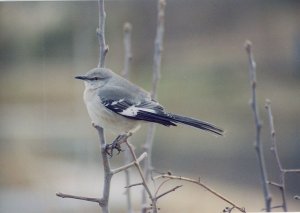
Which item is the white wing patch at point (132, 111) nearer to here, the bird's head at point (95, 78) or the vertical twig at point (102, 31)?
the bird's head at point (95, 78)

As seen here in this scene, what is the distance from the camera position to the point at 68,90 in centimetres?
248

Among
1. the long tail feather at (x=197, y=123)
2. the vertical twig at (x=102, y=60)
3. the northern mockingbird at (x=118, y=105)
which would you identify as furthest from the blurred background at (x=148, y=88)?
the vertical twig at (x=102, y=60)

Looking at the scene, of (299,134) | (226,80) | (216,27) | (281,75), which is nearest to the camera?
(299,134)

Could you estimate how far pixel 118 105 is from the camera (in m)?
1.19

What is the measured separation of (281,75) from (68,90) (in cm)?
82

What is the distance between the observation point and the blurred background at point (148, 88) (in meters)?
2.25

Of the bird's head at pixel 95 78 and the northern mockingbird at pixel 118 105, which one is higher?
the bird's head at pixel 95 78

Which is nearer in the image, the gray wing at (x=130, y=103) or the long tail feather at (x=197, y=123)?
the long tail feather at (x=197, y=123)

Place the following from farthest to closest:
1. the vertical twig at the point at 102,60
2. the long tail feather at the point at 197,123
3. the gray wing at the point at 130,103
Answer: the gray wing at the point at 130,103 → the long tail feather at the point at 197,123 → the vertical twig at the point at 102,60

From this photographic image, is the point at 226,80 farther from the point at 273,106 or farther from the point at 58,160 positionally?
the point at 58,160

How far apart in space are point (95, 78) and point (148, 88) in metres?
1.23

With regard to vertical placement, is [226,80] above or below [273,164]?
above

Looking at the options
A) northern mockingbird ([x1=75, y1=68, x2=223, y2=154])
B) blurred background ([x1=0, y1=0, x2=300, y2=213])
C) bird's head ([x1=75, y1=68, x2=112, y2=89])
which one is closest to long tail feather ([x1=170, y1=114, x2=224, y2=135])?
northern mockingbird ([x1=75, y1=68, x2=223, y2=154])

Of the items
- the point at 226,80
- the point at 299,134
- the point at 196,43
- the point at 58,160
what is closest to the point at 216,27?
the point at 196,43
